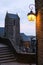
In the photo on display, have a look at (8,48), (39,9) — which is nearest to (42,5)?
(39,9)

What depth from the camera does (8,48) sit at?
1303cm

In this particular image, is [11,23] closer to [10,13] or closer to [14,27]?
[14,27]

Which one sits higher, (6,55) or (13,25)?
(13,25)

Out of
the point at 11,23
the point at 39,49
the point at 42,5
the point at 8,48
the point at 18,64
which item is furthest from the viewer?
the point at 11,23

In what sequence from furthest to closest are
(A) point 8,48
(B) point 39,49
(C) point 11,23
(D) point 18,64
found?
(C) point 11,23, (A) point 8,48, (D) point 18,64, (B) point 39,49

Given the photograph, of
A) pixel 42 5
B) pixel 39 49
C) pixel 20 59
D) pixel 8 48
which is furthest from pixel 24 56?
pixel 42 5

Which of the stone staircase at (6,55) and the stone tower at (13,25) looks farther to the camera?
the stone tower at (13,25)

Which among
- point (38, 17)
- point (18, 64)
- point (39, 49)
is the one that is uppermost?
point (38, 17)

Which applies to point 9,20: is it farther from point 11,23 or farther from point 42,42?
point 42,42

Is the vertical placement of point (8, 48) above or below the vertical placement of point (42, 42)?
below

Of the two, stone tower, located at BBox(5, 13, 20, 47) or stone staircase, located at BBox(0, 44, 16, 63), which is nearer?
stone staircase, located at BBox(0, 44, 16, 63)

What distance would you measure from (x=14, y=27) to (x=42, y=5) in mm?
55499

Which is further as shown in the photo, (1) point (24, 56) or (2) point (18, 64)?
(1) point (24, 56)

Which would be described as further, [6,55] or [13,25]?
[13,25]
